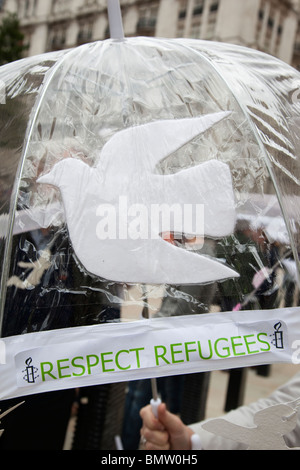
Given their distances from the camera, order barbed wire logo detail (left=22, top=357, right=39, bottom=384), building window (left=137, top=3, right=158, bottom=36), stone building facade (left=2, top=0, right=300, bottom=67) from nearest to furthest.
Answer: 1. barbed wire logo detail (left=22, top=357, right=39, bottom=384)
2. stone building facade (left=2, top=0, right=300, bottom=67)
3. building window (left=137, top=3, right=158, bottom=36)

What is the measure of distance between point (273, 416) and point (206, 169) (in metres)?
0.74

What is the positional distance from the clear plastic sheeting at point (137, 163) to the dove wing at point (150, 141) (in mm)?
16

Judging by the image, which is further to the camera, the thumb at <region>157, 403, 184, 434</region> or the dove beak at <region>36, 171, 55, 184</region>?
the thumb at <region>157, 403, 184, 434</region>

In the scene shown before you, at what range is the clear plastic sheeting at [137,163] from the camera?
140 cm

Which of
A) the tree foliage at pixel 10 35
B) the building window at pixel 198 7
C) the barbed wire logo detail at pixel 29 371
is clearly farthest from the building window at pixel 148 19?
the barbed wire logo detail at pixel 29 371

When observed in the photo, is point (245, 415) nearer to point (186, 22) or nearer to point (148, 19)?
point (186, 22)

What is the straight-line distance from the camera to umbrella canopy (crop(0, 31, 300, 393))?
4.56ft

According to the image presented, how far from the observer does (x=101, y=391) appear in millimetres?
2932

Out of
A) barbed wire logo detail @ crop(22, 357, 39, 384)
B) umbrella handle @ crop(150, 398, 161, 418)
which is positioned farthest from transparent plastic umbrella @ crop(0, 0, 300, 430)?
umbrella handle @ crop(150, 398, 161, 418)

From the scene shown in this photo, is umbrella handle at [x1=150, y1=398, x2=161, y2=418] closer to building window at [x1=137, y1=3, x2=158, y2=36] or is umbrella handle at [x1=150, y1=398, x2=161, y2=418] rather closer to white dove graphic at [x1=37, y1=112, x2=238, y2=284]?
white dove graphic at [x1=37, y1=112, x2=238, y2=284]

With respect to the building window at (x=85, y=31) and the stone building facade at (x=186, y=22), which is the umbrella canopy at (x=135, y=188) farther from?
the building window at (x=85, y=31)

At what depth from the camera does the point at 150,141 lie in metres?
1.47

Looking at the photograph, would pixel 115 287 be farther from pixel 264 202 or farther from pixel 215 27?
pixel 215 27
